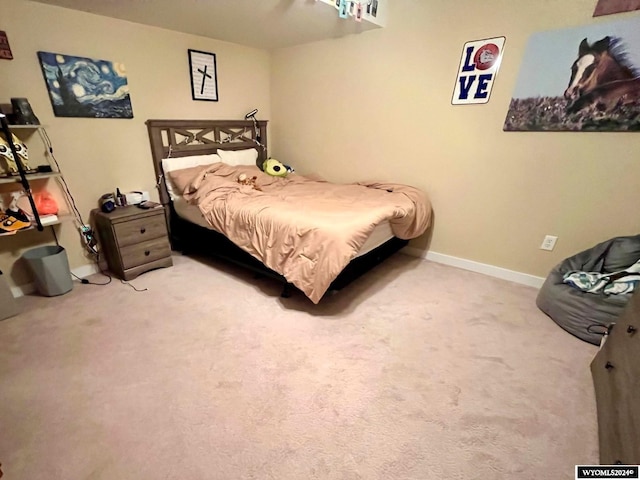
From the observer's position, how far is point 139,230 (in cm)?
250

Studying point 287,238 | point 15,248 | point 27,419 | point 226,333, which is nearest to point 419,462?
point 226,333

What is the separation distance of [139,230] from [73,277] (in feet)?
2.27

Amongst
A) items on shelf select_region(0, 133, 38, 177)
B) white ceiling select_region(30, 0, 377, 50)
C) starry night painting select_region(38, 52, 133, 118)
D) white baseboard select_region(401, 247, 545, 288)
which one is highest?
white ceiling select_region(30, 0, 377, 50)

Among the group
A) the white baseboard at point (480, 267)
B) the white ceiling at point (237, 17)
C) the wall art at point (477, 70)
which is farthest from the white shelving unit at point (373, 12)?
the white baseboard at point (480, 267)

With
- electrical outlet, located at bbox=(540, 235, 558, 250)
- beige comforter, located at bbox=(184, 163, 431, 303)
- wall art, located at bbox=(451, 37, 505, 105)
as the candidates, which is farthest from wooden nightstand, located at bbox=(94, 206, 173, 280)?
electrical outlet, located at bbox=(540, 235, 558, 250)

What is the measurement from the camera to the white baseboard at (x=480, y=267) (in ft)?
8.56

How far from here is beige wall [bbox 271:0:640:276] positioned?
7.18 ft

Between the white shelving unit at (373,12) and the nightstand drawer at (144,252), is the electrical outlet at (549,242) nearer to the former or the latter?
the white shelving unit at (373,12)

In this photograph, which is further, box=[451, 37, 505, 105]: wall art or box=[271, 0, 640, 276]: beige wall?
box=[451, 37, 505, 105]: wall art

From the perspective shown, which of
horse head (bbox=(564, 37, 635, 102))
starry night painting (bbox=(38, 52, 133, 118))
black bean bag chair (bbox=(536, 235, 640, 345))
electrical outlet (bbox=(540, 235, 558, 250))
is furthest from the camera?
electrical outlet (bbox=(540, 235, 558, 250))

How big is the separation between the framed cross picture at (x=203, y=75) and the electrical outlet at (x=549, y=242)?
3.39 m

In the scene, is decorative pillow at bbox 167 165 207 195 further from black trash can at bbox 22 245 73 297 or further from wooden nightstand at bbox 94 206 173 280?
black trash can at bbox 22 245 73 297

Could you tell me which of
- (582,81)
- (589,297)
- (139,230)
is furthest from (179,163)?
(589,297)

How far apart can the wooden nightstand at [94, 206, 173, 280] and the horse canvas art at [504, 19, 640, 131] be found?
3.07m
